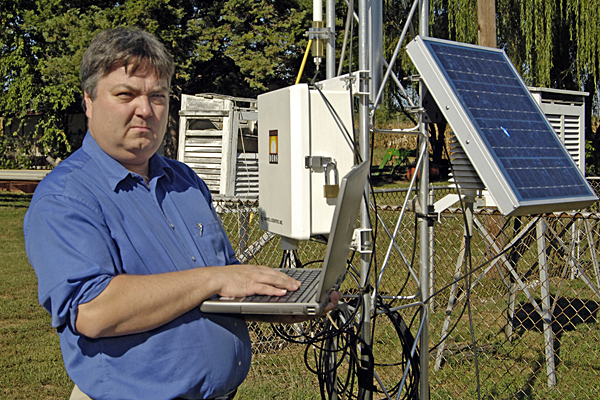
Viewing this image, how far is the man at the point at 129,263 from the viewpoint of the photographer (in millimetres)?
1527

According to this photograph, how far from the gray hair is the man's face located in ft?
0.06

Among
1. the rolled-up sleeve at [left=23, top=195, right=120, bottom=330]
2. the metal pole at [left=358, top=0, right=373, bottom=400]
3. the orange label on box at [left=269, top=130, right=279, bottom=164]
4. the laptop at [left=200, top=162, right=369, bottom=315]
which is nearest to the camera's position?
the rolled-up sleeve at [left=23, top=195, right=120, bottom=330]

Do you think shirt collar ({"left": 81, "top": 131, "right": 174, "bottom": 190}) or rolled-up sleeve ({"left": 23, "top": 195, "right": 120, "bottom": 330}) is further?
shirt collar ({"left": 81, "top": 131, "right": 174, "bottom": 190})

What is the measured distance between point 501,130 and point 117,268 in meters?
1.74

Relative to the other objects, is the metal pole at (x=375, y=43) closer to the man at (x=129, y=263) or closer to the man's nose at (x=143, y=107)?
the man at (x=129, y=263)

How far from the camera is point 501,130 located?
8.11 feet

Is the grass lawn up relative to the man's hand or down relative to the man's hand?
down

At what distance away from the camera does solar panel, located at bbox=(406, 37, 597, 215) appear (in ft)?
7.31

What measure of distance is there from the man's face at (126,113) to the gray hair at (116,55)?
0.06 feet

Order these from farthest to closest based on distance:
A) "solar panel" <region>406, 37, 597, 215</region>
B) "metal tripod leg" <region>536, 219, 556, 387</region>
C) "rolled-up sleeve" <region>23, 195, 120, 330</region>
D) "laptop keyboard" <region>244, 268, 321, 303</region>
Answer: "metal tripod leg" <region>536, 219, 556, 387</region>
"solar panel" <region>406, 37, 597, 215</region>
"laptop keyboard" <region>244, 268, 321, 303</region>
"rolled-up sleeve" <region>23, 195, 120, 330</region>

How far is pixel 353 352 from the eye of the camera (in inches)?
107

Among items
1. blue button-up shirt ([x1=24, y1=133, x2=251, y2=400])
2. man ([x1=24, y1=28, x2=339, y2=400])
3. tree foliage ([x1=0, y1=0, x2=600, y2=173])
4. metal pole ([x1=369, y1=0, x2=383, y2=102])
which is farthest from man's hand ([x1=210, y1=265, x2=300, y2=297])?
tree foliage ([x1=0, y1=0, x2=600, y2=173])

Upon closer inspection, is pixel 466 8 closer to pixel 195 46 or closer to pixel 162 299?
pixel 195 46

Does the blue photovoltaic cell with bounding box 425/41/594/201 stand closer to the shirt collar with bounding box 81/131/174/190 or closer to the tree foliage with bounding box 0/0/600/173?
the shirt collar with bounding box 81/131/174/190
